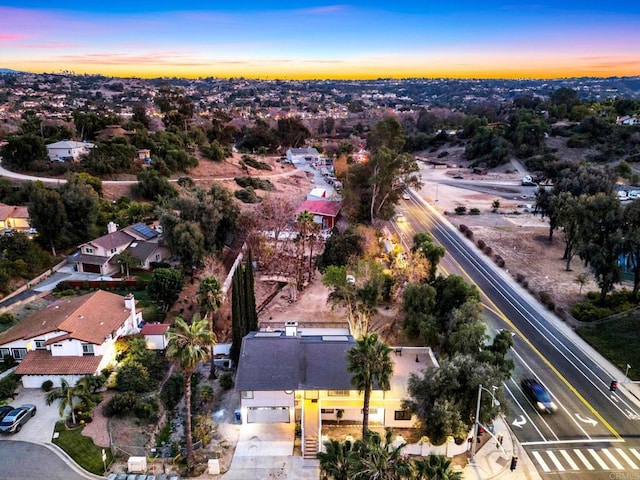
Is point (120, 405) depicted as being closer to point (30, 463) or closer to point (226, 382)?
point (30, 463)

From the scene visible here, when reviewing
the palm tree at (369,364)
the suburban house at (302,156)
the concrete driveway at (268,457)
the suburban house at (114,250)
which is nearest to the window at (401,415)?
the palm tree at (369,364)

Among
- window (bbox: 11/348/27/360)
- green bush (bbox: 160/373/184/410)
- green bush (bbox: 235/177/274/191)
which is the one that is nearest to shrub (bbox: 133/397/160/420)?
green bush (bbox: 160/373/184/410)

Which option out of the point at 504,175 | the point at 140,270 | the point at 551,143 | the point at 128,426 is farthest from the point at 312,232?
the point at 551,143

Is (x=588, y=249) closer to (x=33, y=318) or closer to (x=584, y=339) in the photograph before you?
(x=584, y=339)

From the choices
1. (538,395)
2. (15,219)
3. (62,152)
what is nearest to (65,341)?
(538,395)

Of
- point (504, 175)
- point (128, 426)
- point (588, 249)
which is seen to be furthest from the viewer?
point (504, 175)

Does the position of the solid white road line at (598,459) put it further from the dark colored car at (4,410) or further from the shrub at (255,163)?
the shrub at (255,163)
